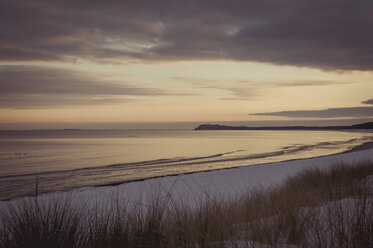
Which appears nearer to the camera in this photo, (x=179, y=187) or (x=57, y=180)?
(x=179, y=187)

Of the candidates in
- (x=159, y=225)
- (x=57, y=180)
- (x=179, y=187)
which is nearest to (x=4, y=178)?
(x=57, y=180)

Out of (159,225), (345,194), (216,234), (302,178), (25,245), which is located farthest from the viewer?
(302,178)

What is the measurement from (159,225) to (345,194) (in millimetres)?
3482

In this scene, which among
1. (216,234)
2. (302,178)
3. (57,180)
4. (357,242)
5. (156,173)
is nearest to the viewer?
(357,242)

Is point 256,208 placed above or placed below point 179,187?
above

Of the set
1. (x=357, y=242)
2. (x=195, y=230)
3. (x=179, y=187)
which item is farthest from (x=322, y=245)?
(x=179, y=187)

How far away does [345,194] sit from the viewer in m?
5.27

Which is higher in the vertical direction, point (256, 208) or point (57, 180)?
point (256, 208)

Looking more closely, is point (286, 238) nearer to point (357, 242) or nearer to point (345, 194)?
point (357, 242)

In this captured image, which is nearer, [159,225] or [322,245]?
[322,245]

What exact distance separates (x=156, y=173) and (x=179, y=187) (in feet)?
19.5

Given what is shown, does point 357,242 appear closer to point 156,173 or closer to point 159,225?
point 159,225

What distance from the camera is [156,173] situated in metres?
18.0

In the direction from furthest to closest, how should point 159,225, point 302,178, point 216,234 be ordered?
point 302,178
point 159,225
point 216,234
